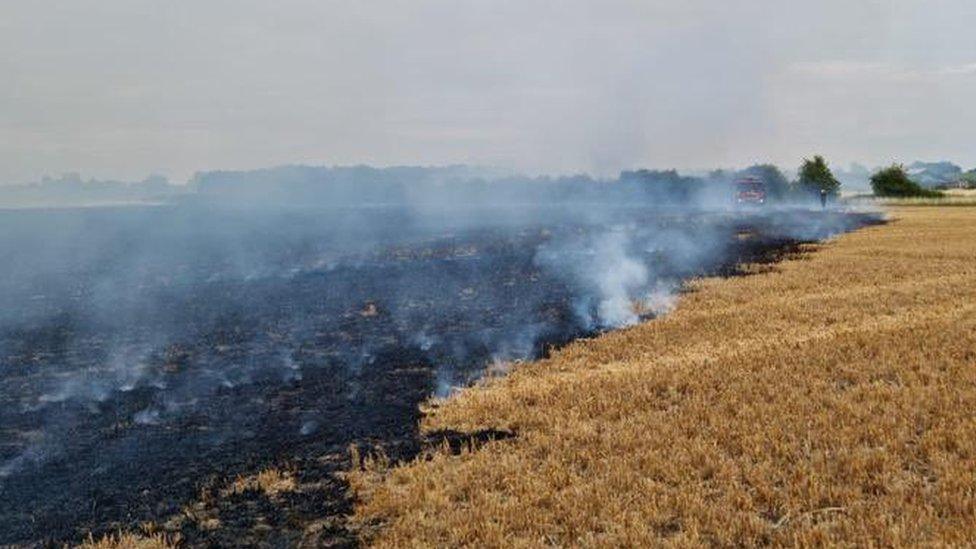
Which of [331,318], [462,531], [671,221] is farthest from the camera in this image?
[671,221]

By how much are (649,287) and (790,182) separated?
138 m

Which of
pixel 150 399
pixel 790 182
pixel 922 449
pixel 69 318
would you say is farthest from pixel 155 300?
pixel 790 182

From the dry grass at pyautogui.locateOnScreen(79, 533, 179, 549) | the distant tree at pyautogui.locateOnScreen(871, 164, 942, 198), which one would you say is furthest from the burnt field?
the distant tree at pyautogui.locateOnScreen(871, 164, 942, 198)

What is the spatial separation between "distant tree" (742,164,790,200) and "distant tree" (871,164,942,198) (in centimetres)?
2246

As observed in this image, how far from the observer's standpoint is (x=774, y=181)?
160125mm

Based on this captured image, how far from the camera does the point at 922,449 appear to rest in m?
12.2

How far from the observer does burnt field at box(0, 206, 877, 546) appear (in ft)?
42.5

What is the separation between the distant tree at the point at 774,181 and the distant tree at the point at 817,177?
9815 millimetres

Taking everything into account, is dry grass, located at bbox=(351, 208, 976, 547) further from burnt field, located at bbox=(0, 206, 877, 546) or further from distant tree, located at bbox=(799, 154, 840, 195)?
distant tree, located at bbox=(799, 154, 840, 195)

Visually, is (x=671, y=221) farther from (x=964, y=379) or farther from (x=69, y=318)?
(x=964, y=379)

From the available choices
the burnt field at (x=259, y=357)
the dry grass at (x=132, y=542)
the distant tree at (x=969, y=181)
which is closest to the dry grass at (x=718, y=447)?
the burnt field at (x=259, y=357)

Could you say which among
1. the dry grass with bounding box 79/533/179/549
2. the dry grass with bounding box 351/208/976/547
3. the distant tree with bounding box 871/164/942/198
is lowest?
the dry grass with bounding box 79/533/179/549

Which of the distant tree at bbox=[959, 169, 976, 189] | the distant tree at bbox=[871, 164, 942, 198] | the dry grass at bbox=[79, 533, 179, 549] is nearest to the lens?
the dry grass at bbox=[79, 533, 179, 549]

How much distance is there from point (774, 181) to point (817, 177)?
1983cm
